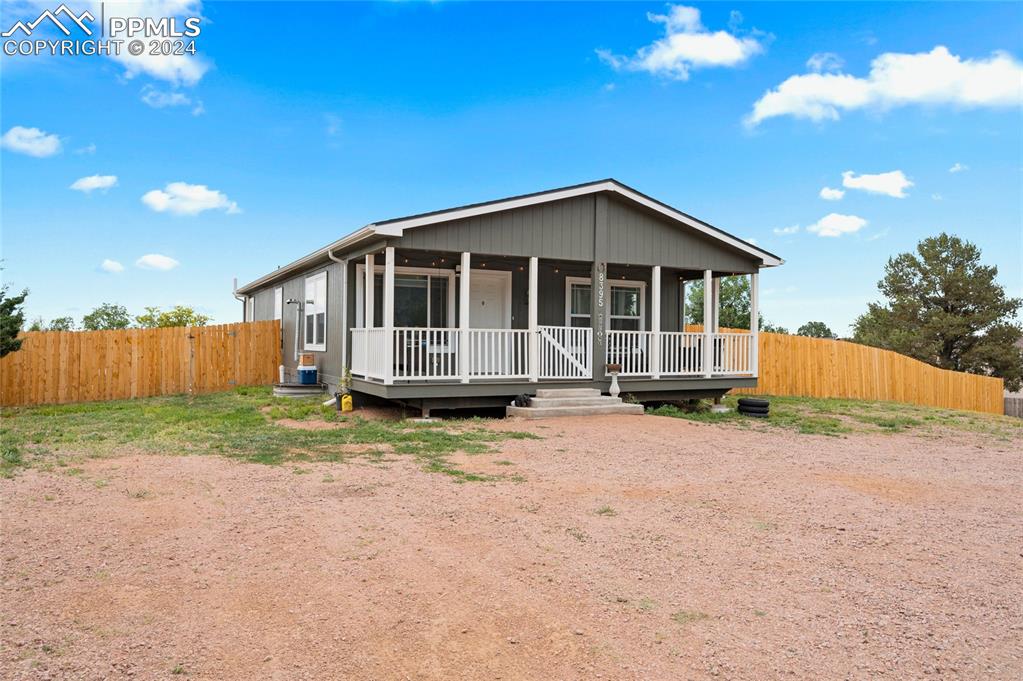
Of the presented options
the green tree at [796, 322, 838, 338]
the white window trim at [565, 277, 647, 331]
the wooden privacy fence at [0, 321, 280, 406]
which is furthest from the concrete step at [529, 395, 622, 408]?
the green tree at [796, 322, 838, 338]

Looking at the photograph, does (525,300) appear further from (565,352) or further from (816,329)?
(816,329)

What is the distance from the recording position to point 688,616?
10.6 ft

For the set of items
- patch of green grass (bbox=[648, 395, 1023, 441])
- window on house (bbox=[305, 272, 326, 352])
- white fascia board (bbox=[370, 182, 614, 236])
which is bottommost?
patch of green grass (bbox=[648, 395, 1023, 441])

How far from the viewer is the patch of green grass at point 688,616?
125 inches

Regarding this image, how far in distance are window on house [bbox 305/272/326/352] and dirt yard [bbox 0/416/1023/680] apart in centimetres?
777

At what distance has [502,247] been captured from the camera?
1155 centimetres

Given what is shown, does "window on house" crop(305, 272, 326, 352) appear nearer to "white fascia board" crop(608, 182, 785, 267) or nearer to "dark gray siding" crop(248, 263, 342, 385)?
"dark gray siding" crop(248, 263, 342, 385)

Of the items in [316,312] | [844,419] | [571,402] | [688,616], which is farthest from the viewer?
[316,312]

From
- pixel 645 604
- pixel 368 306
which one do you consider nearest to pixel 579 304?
pixel 368 306

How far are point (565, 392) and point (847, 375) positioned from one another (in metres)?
12.3

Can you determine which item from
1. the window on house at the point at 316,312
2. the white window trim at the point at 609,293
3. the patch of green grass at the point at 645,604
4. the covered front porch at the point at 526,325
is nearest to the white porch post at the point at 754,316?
the covered front porch at the point at 526,325

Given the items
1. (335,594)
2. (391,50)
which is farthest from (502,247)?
(335,594)

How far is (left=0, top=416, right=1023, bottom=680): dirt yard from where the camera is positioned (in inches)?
111

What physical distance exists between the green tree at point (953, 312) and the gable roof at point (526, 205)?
52.2 ft
